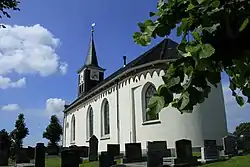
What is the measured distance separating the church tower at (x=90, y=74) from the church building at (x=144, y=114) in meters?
8.92

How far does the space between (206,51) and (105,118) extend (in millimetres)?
30024

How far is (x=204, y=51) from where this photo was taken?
1.47 meters

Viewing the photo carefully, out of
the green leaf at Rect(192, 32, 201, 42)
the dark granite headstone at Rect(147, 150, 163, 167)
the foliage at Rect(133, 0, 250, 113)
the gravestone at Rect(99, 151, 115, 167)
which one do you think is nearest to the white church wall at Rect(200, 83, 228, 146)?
the dark granite headstone at Rect(147, 150, 163, 167)

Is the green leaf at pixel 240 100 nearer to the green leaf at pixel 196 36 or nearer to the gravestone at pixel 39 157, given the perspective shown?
the green leaf at pixel 196 36

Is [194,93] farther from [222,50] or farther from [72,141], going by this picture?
[72,141]

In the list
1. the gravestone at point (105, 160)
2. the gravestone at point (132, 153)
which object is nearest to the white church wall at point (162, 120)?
the gravestone at point (132, 153)

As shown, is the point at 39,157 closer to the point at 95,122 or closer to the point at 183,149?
the point at 183,149

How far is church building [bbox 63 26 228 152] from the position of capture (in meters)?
21.1

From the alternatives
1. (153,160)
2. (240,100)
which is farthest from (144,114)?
(240,100)

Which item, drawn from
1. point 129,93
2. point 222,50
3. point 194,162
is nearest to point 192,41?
point 222,50

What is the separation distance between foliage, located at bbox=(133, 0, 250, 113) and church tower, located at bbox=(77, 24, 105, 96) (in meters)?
42.8

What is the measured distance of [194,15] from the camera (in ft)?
5.46

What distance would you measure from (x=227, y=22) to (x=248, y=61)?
0.26 m

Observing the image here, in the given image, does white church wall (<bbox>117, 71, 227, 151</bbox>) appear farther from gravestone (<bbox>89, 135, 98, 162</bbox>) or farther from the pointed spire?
the pointed spire
